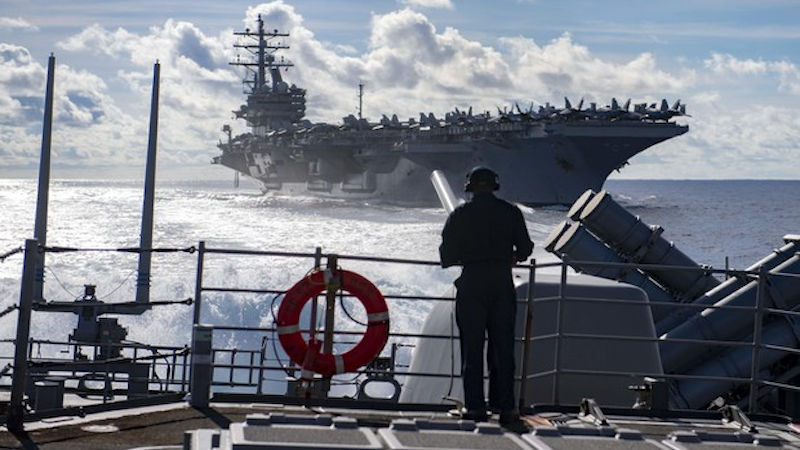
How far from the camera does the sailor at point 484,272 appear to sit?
24.6 feet

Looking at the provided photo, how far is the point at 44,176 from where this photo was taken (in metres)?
18.1

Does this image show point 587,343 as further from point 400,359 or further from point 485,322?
point 400,359

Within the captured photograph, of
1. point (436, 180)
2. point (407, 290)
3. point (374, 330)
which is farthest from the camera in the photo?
point (407, 290)

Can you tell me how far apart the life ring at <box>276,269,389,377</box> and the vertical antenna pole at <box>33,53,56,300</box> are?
33.0ft

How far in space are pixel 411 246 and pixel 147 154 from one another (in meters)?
51.7

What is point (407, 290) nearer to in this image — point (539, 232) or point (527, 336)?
point (539, 232)

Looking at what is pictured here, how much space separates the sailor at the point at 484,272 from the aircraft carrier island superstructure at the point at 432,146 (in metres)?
72.6

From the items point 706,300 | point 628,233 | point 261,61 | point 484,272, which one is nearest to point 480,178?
point 484,272

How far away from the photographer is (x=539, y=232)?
72.1 m

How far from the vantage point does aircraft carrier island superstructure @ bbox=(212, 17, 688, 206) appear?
8225 cm

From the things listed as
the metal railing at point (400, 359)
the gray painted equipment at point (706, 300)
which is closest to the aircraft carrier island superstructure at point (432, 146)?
the metal railing at point (400, 359)

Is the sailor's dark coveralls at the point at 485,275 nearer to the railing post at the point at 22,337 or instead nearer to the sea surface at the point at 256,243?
the railing post at the point at 22,337

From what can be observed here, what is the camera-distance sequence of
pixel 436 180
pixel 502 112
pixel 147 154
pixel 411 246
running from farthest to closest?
pixel 502 112 → pixel 411 246 → pixel 147 154 → pixel 436 180

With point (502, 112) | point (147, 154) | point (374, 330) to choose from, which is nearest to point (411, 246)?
point (502, 112)
